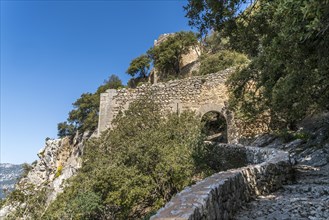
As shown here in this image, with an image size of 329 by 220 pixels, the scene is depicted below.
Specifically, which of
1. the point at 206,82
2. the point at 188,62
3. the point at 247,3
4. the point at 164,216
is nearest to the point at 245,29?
the point at 247,3

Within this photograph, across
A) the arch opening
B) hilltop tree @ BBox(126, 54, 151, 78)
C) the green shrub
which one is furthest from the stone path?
hilltop tree @ BBox(126, 54, 151, 78)

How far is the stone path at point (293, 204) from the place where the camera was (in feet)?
12.0

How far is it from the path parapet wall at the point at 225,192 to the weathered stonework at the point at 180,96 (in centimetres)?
962

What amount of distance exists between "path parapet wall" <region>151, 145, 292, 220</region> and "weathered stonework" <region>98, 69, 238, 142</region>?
31.6 feet

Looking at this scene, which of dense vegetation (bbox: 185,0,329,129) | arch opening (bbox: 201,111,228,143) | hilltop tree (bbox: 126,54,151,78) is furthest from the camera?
hilltop tree (bbox: 126,54,151,78)

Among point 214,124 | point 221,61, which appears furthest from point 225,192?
point 221,61

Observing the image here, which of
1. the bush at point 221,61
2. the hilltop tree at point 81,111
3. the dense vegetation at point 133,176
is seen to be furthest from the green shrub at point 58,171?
the bush at point 221,61

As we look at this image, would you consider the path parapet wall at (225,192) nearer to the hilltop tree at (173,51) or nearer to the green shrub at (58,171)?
the green shrub at (58,171)

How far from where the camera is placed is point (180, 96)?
1638 cm

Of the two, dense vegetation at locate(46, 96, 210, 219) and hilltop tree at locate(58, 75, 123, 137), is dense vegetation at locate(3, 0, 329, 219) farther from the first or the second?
hilltop tree at locate(58, 75, 123, 137)

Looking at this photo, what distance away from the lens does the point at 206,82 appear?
16.4 metres

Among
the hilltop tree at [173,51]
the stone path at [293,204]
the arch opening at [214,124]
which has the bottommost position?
the stone path at [293,204]

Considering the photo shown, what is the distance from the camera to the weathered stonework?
1593 cm

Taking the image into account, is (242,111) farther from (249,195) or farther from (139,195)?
(249,195)
